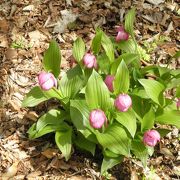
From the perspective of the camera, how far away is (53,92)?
2523 mm

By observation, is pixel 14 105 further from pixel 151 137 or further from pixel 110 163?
pixel 151 137

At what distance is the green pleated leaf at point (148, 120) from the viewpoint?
2.37 m

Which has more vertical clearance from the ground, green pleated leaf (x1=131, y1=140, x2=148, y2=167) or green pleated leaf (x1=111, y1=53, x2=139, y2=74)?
green pleated leaf (x1=111, y1=53, x2=139, y2=74)

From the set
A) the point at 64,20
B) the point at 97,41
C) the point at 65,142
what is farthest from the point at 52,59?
the point at 64,20

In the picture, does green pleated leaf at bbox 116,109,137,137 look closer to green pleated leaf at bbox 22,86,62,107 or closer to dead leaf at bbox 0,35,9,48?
green pleated leaf at bbox 22,86,62,107

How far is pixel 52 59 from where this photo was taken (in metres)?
2.50

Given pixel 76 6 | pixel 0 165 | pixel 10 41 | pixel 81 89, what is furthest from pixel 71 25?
pixel 0 165

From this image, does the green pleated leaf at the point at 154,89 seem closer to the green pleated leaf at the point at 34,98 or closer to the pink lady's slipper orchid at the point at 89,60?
the pink lady's slipper orchid at the point at 89,60

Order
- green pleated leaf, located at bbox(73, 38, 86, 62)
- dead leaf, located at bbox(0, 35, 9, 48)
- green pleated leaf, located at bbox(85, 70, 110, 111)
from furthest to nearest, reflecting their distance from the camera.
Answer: dead leaf, located at bbox(0, 35, 9, 48) < green pleated leaf, located at bbox(73, 38, 86, 62) < green pleated leaf, located at bbox(85, 70, 110, 111)

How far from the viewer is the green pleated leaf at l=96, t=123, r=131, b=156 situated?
7.51 ft

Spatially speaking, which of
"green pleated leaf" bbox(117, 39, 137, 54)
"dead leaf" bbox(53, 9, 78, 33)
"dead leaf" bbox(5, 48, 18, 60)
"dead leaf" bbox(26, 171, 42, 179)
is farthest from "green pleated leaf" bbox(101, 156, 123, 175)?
"dead leaf" bbox(53, 9, 78, 33)

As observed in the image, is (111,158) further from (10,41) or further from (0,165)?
(10,41)

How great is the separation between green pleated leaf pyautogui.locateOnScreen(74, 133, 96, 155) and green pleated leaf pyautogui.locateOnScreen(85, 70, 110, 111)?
38 centimetres

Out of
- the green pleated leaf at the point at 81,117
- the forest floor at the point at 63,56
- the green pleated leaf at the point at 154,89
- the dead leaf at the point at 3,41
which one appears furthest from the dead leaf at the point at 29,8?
the green pleated leaf at the point at 154,89
